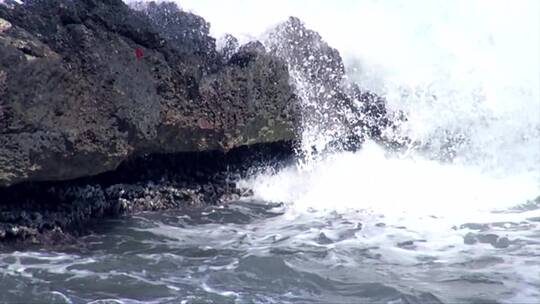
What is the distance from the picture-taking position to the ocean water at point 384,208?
462cm

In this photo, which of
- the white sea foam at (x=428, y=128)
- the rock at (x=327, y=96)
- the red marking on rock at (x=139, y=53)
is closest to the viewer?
the white sea foam at (x=428, y=128)

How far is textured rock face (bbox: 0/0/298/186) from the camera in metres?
5.51

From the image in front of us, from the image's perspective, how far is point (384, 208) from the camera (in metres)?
7.04

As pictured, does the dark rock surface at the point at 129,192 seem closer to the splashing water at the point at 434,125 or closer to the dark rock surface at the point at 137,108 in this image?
the dark rock surface at the point at 137,108

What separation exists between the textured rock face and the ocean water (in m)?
0.63

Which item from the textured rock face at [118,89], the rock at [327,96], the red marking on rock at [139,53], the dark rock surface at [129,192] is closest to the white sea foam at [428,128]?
the rock at [327,96]

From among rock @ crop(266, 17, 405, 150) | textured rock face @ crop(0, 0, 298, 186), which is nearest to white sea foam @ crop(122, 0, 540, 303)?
rock @ crop(266, 17, 405, 150)

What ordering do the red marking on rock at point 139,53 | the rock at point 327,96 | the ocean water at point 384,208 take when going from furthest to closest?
the rock at point 327,96 < the red marking on rock at point 139,53 < the ocean water at point 384,208

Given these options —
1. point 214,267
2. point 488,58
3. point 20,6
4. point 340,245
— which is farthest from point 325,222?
point 488,58

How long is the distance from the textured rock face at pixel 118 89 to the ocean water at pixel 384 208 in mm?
627

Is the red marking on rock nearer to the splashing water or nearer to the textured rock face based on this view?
the textured rock face

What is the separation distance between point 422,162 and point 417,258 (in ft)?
11.4

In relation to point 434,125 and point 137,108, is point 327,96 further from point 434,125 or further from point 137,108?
point 137,108

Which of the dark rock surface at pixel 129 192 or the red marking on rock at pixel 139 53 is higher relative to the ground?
the red marking on rock at pixel 139 53
